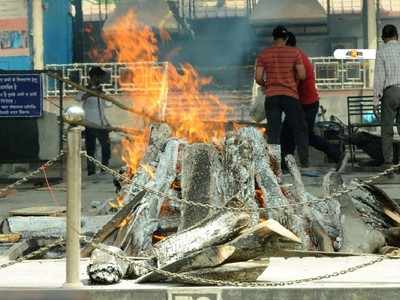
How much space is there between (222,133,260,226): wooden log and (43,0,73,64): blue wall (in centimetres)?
1756

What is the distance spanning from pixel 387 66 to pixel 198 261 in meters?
6.52

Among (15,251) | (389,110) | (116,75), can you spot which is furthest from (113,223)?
(116,75)

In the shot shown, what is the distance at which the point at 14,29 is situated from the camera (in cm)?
2559

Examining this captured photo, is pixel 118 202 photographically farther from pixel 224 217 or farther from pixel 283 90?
pixel 283 90

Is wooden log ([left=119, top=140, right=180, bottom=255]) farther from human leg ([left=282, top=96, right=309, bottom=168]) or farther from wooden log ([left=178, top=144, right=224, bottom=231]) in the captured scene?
human leg ([left=282, top=96, right=309, bottom=168])

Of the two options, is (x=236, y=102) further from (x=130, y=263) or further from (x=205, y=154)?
(x=130, y=263)

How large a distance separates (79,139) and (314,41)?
26970 mm

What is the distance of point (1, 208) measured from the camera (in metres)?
10.0

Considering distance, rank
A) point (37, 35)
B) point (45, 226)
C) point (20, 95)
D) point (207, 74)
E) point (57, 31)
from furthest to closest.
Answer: point (207, 74)
point (57, 31)
point (37, 35)
point (20, 95)
point (45, 226)

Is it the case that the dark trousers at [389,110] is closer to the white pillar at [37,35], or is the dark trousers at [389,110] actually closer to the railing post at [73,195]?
the railing post at [73,195]

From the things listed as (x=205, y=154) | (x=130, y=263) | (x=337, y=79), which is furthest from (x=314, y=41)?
(x=130, y=263)

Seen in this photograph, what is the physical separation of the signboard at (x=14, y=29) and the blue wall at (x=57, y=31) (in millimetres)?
722

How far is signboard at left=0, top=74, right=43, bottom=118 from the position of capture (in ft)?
42.9

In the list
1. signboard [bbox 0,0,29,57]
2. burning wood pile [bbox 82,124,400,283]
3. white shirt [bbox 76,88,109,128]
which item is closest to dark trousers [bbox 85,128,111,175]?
white shirt [bbox 76,88,109,128]
